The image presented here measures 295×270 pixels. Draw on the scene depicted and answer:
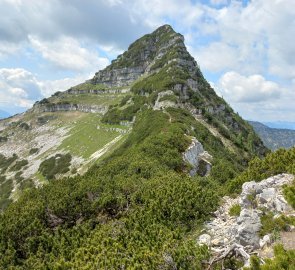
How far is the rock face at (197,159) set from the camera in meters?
50.1

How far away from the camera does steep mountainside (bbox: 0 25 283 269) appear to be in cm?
1569

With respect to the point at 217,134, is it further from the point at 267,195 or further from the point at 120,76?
the point at 120,76

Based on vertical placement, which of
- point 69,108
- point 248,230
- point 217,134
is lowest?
point 248,230

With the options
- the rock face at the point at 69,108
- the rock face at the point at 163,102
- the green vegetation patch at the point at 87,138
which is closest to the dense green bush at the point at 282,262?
the green vegetation patch at the point at 87,138

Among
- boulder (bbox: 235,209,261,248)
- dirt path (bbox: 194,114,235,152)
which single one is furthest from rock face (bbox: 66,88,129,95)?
boulder (bbox: 235,209,261,248)

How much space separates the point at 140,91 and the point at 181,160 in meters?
74.0

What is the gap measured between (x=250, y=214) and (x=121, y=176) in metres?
20.3

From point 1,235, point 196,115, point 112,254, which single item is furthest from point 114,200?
point 196,115

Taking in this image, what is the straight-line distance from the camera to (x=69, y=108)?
148875 millimetres

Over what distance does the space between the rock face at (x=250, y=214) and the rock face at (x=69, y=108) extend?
11191 cm

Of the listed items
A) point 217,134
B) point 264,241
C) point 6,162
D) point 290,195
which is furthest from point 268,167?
point 6,162

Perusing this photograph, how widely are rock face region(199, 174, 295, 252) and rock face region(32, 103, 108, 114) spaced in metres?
112

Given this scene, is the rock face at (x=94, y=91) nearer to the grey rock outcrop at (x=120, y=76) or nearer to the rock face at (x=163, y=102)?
the grey rock outcrop at (x=120, y=76)

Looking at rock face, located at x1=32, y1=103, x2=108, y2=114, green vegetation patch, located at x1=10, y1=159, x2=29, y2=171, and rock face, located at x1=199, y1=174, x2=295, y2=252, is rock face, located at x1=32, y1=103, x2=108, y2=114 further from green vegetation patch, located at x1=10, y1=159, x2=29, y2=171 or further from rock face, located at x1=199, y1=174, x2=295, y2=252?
rock face, located at x1=199, y1=174, x2=295, y2=252
